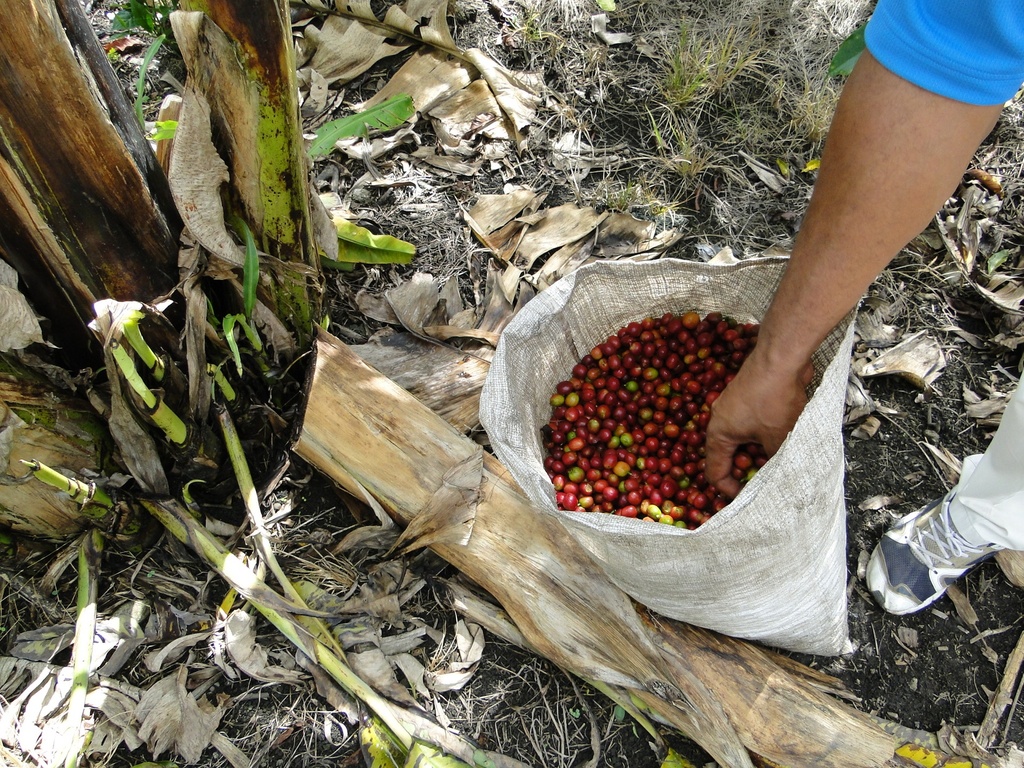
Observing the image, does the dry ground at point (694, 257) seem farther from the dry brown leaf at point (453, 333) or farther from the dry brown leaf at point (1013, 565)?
the dry brown leaf at point (453, 333)


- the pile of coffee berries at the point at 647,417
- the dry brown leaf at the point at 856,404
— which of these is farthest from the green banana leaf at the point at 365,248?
the dry brown leaf at the point at 856,404

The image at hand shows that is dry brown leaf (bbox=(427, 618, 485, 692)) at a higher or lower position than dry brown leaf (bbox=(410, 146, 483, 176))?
lower

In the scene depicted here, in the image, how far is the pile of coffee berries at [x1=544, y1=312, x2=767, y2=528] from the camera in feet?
6.59

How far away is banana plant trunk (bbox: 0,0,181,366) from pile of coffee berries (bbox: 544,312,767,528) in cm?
111

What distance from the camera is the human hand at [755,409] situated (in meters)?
1.59

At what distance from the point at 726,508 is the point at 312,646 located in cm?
106

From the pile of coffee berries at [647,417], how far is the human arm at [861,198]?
18.4 inches

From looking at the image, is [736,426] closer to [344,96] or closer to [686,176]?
[686,176]

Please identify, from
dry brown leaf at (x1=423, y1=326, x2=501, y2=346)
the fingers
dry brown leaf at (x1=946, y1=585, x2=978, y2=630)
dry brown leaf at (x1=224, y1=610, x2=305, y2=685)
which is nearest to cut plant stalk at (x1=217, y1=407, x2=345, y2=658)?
dry brown leaf at (x1=224, y1=610, x2=305, y2=685)

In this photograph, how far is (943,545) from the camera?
1.98 m

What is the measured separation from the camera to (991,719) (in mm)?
1936

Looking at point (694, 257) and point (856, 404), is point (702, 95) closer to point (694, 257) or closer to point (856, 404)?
point (694, 257)

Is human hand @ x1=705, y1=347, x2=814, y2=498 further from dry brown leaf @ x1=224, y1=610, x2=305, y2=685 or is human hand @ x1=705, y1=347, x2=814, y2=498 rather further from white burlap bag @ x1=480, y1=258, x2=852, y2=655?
dry brown leaf @ x1=224, y1=610, x2=305, y2=685

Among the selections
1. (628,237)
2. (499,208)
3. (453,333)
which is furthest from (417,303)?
(628,237)
